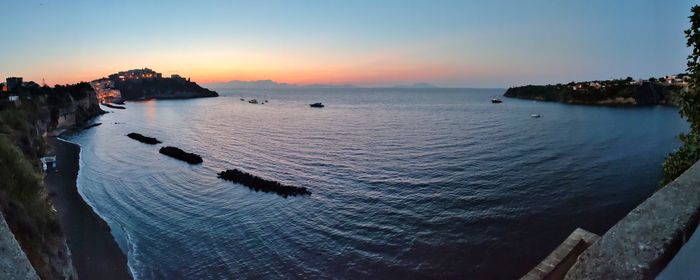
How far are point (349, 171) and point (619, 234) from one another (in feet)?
129

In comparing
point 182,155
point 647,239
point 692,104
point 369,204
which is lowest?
point 369,204

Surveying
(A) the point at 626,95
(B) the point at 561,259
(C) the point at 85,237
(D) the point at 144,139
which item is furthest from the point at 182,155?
(A) the point at 626,95

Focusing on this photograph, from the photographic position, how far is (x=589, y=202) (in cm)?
3178

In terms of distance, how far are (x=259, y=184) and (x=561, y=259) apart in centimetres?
2885

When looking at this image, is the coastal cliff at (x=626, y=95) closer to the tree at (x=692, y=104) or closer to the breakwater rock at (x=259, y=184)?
the breakwater rock at (x=259, y=184)

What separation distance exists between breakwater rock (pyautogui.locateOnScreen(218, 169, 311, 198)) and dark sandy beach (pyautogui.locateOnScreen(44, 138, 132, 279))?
13.0 meters

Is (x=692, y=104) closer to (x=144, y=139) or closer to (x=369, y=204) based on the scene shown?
(x=369, y=204)

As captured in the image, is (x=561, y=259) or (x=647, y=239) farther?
(x=561, y=259)

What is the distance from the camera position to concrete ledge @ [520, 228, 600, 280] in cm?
1430

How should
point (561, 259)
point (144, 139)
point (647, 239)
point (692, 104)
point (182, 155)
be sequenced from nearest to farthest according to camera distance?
1. point (647, 239)
2. point (692, 104)
3. point (561, 259)
4. point (182, 155)
5. point (144, 139)

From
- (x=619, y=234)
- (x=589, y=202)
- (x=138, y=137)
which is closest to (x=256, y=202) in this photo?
(x=589, y=202)

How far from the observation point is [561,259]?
50.0ft

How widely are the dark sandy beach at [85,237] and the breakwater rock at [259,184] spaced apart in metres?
13.0

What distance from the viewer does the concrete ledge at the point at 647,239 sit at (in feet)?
15.7
